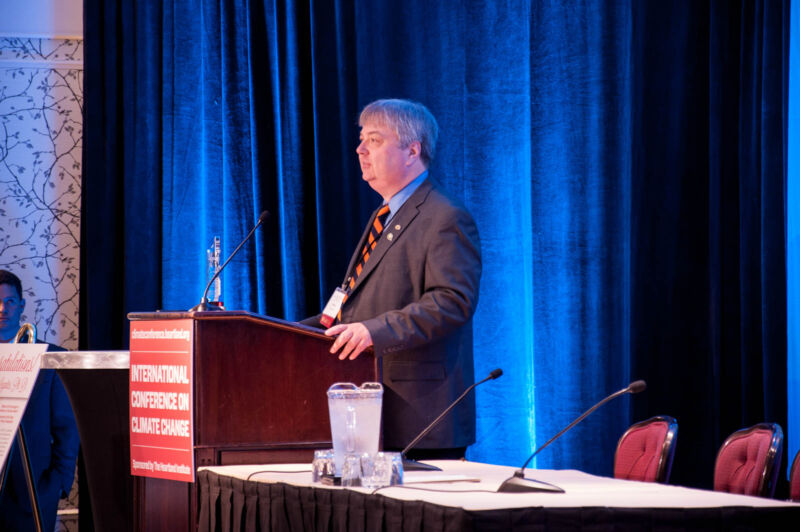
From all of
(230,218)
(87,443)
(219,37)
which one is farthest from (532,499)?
(219,37)

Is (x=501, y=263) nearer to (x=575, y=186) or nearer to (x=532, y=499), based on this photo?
(x=575, y=186)

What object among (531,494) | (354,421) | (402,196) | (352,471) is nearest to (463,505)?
(531,494)

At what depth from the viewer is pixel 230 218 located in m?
4.75

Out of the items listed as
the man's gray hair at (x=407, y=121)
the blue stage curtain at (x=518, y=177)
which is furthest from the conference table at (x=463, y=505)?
the blue stage curtain at (x=518, y=177)

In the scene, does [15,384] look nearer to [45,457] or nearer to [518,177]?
[45,457]

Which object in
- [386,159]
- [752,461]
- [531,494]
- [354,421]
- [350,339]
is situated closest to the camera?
[531,494]

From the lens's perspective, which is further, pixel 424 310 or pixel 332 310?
pixel 332 310

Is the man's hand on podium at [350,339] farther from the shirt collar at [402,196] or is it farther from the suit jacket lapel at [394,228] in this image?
the shirt collar at [402,196]

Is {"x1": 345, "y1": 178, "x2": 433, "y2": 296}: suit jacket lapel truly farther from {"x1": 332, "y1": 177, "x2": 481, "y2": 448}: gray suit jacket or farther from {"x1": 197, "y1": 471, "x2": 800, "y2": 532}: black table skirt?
{"x1": 197, "y1": 471, "x2": 800, "y2": 532}: black table skirt

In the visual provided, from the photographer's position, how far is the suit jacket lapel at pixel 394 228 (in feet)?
9.96

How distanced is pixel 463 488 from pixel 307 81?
3.17 metres

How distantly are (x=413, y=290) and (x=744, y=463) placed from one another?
1062 millimetres

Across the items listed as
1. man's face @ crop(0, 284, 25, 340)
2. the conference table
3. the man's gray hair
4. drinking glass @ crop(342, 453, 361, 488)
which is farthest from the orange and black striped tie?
man's face @ crop(0, 284, 25, 340)

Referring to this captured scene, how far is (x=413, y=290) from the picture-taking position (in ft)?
9.85
